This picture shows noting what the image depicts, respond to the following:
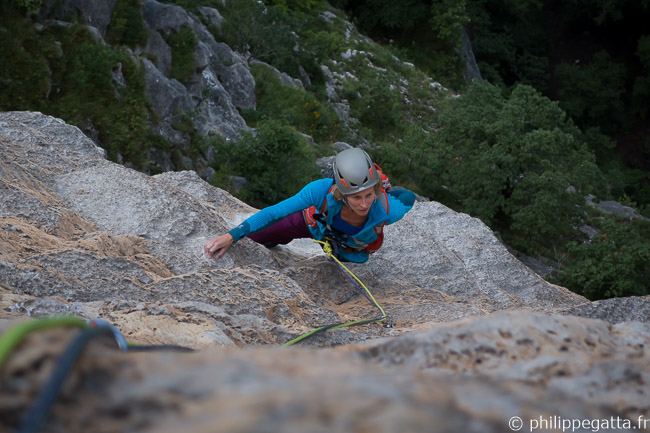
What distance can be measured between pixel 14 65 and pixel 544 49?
2828cm

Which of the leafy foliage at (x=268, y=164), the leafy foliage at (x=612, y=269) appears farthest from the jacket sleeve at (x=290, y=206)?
the leafy foliage at (x=612, y=269)

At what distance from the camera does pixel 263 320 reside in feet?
10.9

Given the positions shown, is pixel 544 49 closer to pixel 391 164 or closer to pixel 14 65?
pixel 391 164

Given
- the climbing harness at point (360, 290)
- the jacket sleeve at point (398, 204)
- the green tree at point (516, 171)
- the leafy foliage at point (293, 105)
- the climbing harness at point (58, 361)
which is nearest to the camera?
the climbing harness at point (58, 361)

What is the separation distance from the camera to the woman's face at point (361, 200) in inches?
178

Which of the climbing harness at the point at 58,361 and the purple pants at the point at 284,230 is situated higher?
the climbing harness at the point at 58,361

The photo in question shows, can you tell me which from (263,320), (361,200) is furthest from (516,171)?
(263,320)

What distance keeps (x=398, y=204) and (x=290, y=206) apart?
919 millimetres

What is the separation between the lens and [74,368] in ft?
3.66

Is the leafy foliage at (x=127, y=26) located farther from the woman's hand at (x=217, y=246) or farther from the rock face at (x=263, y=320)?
the woman's hand at (x=217, y=246)

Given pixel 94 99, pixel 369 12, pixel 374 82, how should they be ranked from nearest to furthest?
pixel 94 99 → pixel 374 82 → pixel 369 12

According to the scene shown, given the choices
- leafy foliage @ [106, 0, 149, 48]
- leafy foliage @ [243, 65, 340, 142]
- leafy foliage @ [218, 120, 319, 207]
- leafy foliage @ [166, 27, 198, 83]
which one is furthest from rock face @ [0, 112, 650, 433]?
leafy foliage @ [243, 65, 340, 142]

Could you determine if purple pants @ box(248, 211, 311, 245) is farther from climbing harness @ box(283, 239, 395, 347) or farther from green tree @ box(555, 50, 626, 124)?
green tree @ box(555, 50, 626, 124)

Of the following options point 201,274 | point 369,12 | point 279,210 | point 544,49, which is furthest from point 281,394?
point 544,49
